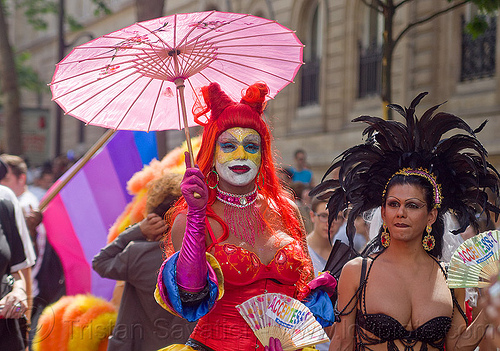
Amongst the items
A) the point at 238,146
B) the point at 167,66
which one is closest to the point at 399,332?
the point at 238,146

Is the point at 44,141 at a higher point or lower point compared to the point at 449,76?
lower

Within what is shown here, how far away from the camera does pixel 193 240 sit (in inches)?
131

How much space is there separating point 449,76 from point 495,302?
1206cm

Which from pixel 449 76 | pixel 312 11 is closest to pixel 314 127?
pixel 312 11

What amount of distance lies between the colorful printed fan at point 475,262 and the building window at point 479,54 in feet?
32.6

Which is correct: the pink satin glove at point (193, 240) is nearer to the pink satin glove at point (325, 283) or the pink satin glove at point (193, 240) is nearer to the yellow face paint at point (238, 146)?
the yellow face paint at point (238, 146)

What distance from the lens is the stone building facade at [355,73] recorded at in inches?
504

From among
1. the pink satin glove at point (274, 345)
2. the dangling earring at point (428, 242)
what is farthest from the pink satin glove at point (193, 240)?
the dangling earring at point (428, 242)

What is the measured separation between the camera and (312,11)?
1770 centimetres

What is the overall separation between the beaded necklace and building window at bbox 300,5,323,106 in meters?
13.8

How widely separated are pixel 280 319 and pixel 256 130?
1094 mm

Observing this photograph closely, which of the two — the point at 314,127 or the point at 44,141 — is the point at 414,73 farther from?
the point at 44,141

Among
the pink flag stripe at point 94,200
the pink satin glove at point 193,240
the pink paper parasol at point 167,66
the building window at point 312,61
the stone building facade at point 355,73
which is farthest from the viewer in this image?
the building window at point 312,61

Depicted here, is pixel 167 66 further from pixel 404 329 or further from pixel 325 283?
pixel 404 329
